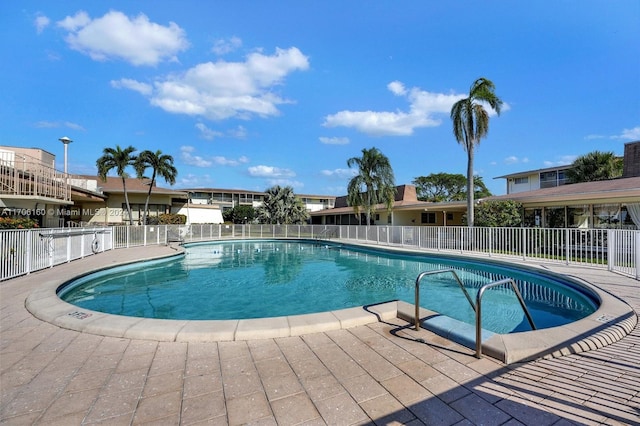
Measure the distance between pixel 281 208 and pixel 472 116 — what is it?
754 inches

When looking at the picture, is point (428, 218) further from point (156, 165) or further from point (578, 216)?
point (156, 165)

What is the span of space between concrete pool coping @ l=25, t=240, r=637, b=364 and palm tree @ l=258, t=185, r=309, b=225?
982 inches

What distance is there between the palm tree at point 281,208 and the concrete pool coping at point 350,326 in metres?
24.9

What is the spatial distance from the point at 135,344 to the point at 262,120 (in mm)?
23864

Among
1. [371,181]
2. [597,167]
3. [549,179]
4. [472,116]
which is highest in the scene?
[472,116]

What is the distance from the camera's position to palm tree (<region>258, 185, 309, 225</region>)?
2945 centimetres

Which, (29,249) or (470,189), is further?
(470,189)

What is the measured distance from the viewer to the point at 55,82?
14.2m

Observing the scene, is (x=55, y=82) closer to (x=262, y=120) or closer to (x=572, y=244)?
(x=262, y=120)

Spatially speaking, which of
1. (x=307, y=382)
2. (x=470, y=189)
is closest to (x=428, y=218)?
(x=470, y=189)

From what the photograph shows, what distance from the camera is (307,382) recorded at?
98.9 inches

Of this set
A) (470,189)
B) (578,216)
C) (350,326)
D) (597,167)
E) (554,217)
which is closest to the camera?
(350,326)

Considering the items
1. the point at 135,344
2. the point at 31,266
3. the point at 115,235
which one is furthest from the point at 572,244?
the point at 115,235

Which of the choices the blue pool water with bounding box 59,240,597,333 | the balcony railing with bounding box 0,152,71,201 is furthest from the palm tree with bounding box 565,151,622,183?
the balcony railing with bounding box 0,152,71,201
